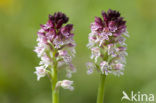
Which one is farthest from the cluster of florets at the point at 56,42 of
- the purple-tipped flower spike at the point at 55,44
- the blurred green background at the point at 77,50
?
the blurred green background at the point at 77,50

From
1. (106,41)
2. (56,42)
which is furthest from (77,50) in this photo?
(56,42)

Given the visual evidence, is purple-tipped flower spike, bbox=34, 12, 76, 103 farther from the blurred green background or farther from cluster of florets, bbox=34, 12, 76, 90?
the blurred green background

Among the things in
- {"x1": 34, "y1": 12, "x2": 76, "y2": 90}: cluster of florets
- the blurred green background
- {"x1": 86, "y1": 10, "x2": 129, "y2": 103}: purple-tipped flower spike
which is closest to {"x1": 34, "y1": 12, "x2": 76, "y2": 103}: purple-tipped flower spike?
{"x1": 34, "y1": 12, "x2": 76, "y2": 90}: cluster of florets

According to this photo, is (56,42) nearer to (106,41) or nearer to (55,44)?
(55,44)

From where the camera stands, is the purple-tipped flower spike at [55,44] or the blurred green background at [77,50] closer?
the purple-tipped flower spike at [55,44]

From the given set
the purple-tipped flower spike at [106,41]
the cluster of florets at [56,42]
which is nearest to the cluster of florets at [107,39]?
the purple-tipped flower spike at [106,41]

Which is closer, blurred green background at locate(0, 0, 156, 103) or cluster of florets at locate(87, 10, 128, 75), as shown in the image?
cluster of florets at locate(87, 10, 128, 75)

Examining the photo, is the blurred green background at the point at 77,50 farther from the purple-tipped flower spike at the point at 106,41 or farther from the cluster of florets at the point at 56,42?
the cluster of florets at the point at 56,42
